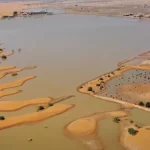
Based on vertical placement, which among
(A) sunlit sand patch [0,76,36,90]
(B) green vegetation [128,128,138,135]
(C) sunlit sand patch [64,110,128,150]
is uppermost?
(A) sunlit sand patch [0,76,36,90]

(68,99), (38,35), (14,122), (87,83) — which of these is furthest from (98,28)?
(14,122)

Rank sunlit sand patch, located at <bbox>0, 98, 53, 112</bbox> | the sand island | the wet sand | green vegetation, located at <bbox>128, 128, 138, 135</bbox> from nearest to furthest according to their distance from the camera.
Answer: the wet sand
green vegetation, located at <bbox>128, 128, 138, 135</bbox>
the sand island
sunlit sand patch, located at <bbox>0, 98, 53, 112</bbox>

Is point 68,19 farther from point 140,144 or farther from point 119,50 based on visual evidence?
point 140,144

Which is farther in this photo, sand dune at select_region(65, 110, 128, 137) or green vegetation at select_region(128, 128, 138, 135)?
sand dune at select_region(65, 110, 128, 137)

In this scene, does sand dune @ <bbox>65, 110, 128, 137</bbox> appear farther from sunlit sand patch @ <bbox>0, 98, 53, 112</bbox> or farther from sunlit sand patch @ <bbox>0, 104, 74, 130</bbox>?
sunlit sand patch @ <bbox>0, 98, 53, 112</bbox>

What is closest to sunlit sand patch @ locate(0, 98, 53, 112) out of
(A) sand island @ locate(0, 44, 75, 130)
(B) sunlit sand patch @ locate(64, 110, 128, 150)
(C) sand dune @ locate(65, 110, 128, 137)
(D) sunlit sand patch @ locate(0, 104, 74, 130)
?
(A) sand island @ locate(0, 44, 75, 130)

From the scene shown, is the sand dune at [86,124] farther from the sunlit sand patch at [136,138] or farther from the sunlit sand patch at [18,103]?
the sunlit sand patch at [18,103]
